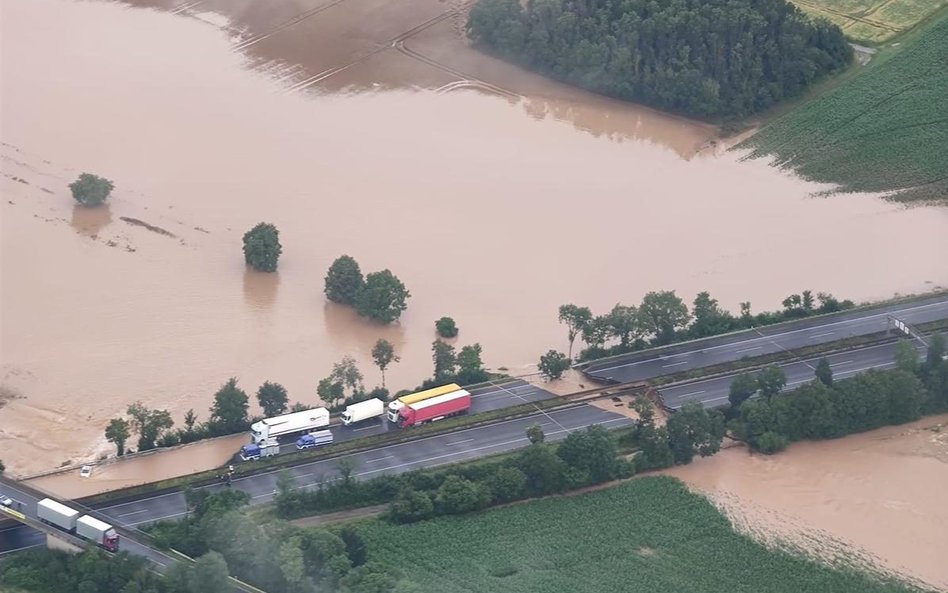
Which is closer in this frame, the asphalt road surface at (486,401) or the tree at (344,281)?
the asphalt road surface at (486,401)

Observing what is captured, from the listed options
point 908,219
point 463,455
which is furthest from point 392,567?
point 908,219

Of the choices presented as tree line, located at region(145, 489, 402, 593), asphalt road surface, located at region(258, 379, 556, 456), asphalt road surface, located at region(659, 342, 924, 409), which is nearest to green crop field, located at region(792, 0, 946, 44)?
asphalt road surface, located at region(659, 342, 924, 409)

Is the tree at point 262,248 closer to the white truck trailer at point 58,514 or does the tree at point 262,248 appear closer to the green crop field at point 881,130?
the white truck trailer at point 58,514

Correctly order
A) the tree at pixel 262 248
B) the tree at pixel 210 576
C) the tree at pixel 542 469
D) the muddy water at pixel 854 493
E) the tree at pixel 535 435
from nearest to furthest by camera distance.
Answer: the tree at pixel 210 576
the muddy water at pixel 854 493
the tree at pixel 542 469
the tree at pixel 535 435
the tree at pixel 262 248

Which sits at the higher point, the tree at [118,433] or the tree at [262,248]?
the tree at [262,248]

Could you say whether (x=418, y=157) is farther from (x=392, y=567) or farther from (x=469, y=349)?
(x=392, y=567)

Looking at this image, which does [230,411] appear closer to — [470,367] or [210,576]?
[470,367]

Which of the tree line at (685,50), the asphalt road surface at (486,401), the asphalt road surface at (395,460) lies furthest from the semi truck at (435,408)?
the tree line at (685,50)
